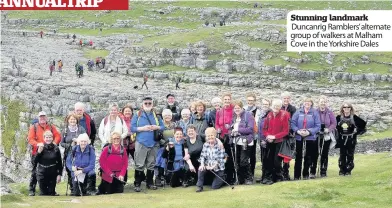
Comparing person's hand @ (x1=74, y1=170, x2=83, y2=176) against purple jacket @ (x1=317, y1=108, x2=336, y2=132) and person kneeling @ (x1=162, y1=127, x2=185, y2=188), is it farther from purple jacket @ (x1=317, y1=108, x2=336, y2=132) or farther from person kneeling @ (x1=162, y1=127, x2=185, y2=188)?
purple jacket @ (x1=317, y1=108, x2=336, y2=132)

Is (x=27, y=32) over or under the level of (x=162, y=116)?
over

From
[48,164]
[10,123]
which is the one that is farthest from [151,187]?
[10,123]

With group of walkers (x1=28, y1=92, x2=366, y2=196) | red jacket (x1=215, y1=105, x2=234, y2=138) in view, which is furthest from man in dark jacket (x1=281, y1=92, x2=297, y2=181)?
red jacket (x1=215, y1=105, x2=234, y2=138)

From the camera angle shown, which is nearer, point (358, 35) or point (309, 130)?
point (309, 130)

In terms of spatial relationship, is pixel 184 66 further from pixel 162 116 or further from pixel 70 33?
pixel 162 116

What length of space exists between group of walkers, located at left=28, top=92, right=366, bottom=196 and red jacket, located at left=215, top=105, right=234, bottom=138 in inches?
1.4

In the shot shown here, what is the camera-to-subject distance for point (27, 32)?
133 m

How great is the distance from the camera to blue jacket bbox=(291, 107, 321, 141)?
2145 cm

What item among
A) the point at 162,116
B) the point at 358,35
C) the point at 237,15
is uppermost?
the point at 237,15

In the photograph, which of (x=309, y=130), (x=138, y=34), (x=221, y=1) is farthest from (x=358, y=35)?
(x=221, y=1)

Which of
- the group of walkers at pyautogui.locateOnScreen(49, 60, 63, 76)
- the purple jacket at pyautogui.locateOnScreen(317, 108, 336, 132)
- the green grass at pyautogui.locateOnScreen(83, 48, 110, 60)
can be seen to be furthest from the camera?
the green grass at pyautogui.locateOnScreen(83, 48, 110, 60)

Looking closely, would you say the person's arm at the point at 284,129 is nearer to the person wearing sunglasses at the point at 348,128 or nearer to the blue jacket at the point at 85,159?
the person wearing sunglasses at the point at 348,128

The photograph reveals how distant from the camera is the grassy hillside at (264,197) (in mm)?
17250

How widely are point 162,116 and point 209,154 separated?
2652 millimetres
